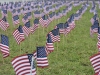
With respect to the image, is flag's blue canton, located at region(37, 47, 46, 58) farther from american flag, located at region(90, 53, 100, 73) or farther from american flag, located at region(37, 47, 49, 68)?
american flag, located at region(90, 53, 100, 73)

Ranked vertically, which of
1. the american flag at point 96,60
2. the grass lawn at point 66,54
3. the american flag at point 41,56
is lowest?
the grass lawn at point 66,54

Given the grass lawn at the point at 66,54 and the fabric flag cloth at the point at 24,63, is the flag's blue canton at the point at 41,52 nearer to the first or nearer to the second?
the fabric flag cloth at the point at 24,63

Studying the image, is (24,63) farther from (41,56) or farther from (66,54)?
(66,54)

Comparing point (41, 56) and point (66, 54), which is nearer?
point (41, 56)

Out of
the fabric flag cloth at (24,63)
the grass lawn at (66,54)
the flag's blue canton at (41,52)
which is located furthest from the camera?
the grass lawn at (66,54)

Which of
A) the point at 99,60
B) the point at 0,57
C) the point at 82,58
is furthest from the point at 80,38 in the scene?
the point at 99,60

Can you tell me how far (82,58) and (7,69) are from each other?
4699 mm

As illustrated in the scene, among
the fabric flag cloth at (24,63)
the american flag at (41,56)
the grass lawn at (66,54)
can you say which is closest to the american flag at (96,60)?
the american flag at (41,56)

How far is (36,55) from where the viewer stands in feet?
34.0

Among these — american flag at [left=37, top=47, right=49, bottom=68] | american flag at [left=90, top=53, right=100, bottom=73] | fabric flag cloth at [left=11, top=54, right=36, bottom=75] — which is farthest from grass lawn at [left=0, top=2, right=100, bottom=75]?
fabric flag cloth at [left=11, top=54, right=36, bottom=75]

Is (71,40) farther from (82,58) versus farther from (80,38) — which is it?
(82,58)

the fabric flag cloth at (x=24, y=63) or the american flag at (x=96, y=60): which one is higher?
the fabric flag cloth at (x=24, y=63)

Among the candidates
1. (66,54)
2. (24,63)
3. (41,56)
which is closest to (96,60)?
(41,56)

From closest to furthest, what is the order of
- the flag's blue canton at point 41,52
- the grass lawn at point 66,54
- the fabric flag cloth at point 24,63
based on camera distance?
the fabric flag cloth at point 24,63, the flag's blue canton at point 41,52, the grass lawn at point 66,54
